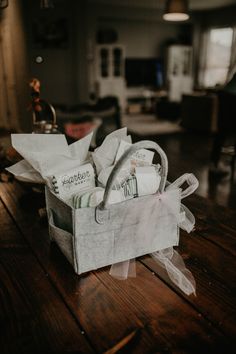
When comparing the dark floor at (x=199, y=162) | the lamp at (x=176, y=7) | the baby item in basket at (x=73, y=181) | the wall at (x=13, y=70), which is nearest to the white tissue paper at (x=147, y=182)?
the baby item in basket at (x=73, y=181)

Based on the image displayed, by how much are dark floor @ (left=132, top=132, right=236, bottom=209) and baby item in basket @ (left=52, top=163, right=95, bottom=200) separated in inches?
25.3

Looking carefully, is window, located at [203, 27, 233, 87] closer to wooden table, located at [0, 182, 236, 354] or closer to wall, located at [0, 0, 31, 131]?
wall, located at [0, 0, 31, 131]

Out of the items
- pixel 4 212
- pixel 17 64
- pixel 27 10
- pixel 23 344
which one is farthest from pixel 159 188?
pixel 27 10

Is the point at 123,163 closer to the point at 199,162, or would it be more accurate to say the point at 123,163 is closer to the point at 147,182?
the point at 147,182

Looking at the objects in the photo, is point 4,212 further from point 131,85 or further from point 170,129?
point 131,85

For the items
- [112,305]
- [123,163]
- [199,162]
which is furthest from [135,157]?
[199,162]

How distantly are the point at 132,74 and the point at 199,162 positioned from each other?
6407mm

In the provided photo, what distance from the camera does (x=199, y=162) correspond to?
4406 millimetres

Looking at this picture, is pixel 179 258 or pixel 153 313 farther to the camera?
pixel 179 258

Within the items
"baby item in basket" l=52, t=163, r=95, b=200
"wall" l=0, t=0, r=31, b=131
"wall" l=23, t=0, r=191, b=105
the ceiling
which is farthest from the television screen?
"baby item in basket" l=52, t=163, r=95, b=200

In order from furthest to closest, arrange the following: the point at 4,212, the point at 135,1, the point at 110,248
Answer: the point at 135,1, the point at 4,212, the point at 110,248

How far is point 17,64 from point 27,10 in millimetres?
930

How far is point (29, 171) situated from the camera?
0.93m

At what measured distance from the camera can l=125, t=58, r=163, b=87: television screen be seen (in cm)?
997
